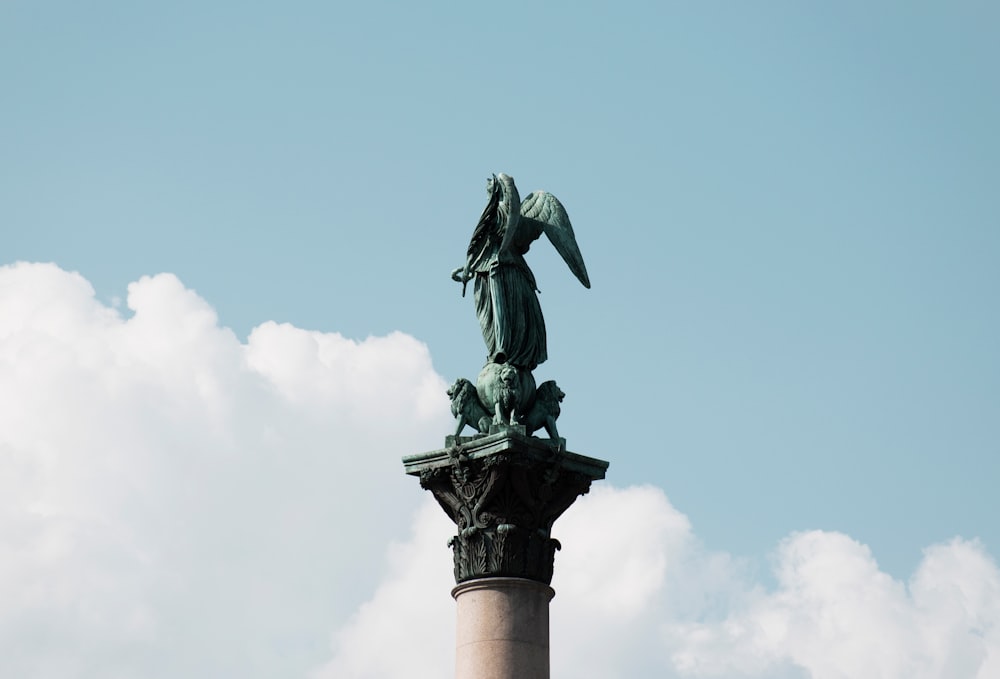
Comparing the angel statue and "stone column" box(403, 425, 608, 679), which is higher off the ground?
the angel statue

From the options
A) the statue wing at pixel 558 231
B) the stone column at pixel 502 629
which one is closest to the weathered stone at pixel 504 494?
the stone column at pixel 502 629

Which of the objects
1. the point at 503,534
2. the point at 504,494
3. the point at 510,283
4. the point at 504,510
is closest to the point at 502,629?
the point at 503,534

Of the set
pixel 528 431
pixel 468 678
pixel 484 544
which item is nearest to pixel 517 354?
pixel 528 431

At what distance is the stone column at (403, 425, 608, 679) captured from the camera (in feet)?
94.5

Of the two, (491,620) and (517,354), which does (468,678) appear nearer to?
(491,620)

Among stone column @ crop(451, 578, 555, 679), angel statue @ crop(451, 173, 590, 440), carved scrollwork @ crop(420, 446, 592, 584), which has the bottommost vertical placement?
stone column @ crop(451, 578, 555, 679)

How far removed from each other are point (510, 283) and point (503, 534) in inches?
190

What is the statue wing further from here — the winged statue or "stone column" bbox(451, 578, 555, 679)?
"stone column" bbox(451, 578, 555, 679)

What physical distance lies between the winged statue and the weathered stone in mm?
2003

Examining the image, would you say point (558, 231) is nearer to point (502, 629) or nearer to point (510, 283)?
point (510, 283)

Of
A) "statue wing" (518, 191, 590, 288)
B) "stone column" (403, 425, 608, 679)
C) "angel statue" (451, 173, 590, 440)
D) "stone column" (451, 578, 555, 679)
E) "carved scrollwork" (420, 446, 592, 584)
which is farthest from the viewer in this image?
"statue wing" (518, 191, 590, 288)

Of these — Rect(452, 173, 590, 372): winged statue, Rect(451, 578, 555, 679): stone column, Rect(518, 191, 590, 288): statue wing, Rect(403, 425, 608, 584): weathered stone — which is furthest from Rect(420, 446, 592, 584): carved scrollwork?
Rect(518, 191, 590, 288): statue wing

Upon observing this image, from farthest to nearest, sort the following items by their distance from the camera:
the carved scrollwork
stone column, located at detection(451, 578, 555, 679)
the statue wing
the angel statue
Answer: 1. the statue wing
2. the angel statue
3. the carved scrollwork
4. stone column, located at detection(451, 578, 555, 679)

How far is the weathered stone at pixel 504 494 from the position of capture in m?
29.3
